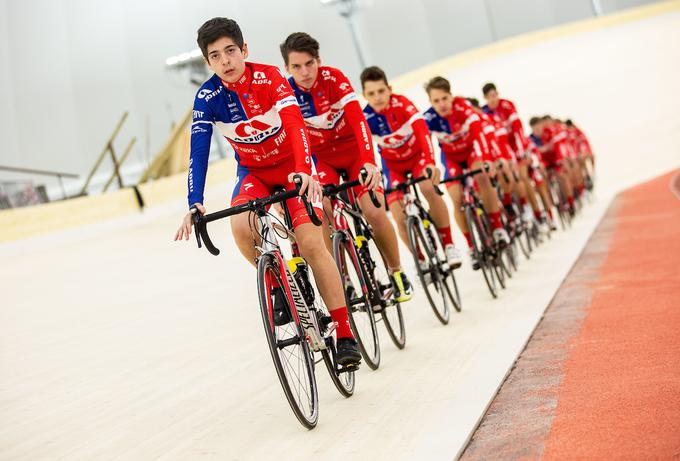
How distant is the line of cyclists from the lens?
3627 millimetres

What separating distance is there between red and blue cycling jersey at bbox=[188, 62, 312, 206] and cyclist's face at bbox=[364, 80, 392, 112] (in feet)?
6.70

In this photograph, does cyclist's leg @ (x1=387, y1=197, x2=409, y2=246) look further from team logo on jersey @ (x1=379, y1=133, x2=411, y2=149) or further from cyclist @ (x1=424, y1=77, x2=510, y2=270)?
cyclist @ (x1=424, y1=77, x2=510, y2=270)

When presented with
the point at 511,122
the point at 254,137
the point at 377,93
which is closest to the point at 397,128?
the point at 377,93

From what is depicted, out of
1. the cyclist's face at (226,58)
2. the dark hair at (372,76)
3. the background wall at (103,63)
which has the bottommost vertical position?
the dark hair at (372,76)

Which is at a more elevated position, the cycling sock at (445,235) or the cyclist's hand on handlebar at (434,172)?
the cyclist's hand on handlebar at (434,172)

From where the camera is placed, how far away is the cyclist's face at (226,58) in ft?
12.0

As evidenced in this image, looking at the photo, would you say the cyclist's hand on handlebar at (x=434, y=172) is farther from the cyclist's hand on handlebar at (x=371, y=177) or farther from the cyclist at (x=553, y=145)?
the cyclist at (x=553, y=145)

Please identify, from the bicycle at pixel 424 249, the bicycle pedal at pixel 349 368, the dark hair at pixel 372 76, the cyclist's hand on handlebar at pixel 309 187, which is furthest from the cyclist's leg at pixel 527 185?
the cyclist's hand on handlebar at pixel 309 187

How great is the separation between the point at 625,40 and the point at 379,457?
Result: 3255 centimetres

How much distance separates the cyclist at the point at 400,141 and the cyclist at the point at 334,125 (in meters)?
0.65

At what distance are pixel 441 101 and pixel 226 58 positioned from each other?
→ 12.4ft

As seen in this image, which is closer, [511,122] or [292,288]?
[292,288]

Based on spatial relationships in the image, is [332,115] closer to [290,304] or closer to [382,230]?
[382,230]

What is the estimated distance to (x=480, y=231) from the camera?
22.3 ft
